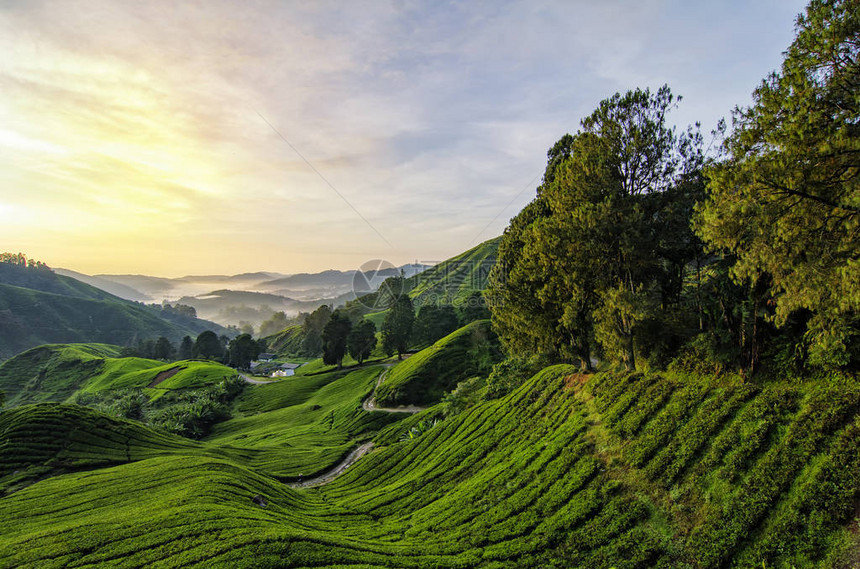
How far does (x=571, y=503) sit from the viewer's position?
14.7 meters

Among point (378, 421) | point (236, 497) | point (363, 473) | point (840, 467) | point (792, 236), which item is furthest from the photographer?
point (378, 421)

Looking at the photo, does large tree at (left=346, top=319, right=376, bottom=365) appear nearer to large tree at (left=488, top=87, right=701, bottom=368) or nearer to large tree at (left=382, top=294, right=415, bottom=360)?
large tree at (left=382, top=294, right=415, bottom=360)

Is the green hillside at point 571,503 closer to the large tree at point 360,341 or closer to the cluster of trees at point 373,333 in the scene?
the cluster of trees at point 373,333

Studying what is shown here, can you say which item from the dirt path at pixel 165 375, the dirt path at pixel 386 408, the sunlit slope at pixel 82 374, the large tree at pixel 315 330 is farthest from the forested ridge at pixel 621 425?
the large tree at pixel 315 330

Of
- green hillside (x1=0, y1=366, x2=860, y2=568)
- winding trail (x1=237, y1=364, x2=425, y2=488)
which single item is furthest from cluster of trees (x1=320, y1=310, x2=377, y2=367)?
green hillside (x1=0, y1=366, x2=860, y2=568)

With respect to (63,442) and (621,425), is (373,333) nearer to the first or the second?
(63,442)

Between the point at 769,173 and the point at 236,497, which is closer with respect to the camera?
the point at 769,173

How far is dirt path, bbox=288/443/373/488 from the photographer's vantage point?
1393 inches

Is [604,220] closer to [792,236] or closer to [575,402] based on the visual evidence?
[792,236]

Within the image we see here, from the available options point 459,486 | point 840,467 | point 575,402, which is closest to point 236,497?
point 459,486

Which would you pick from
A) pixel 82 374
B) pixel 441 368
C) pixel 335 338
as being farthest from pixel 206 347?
pixel 441 368

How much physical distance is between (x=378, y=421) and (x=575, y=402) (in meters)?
39.0

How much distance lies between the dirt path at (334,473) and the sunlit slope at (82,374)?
2717 inches

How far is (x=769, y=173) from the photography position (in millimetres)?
12867
